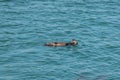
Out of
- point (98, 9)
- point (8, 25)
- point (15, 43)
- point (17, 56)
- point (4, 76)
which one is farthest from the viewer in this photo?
point (98, 9)

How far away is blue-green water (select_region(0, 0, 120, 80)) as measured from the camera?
137ft

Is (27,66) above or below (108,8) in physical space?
below

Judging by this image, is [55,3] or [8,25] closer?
[8,25]

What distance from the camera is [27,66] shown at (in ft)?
139

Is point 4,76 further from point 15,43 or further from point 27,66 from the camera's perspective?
point 15,43

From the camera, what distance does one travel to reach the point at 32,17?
184 feet

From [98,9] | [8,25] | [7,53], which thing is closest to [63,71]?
[7,53]

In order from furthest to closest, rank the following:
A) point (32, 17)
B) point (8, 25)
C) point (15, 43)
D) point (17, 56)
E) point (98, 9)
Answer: point (98, 9) → point (32, 17) → point (8, 25) → point (15, 43) → point (17, 56)

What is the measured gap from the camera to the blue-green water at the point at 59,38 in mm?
41688

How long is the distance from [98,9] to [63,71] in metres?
20.8

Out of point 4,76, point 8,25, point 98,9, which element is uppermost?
point 98,9

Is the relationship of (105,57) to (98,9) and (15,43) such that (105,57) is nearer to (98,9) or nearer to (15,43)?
(15,43)

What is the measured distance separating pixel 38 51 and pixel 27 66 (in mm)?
3925

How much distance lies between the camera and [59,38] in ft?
164
